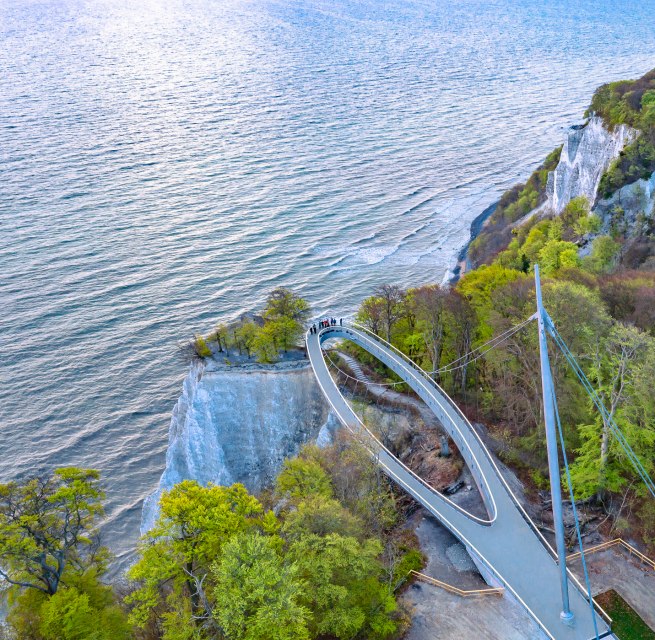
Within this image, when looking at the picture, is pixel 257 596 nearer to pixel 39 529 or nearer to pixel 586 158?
pixel 39 529

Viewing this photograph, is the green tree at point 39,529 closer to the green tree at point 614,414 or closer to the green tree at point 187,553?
the green tree at point 187,553

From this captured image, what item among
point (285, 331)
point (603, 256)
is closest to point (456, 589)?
point (285, 331)

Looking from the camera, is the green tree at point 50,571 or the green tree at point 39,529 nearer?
the green tree at point 50,571

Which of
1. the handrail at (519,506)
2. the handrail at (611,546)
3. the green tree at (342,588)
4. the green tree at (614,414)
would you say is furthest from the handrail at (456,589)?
the green tree at (614,414)

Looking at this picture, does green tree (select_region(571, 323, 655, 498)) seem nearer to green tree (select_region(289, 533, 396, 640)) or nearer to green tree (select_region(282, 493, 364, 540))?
green tree (select_region(289, 533, 396, 640))

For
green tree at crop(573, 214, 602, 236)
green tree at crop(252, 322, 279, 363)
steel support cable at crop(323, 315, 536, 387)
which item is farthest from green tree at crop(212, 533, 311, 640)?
green tree at crop(573, 214, 602, 236)
